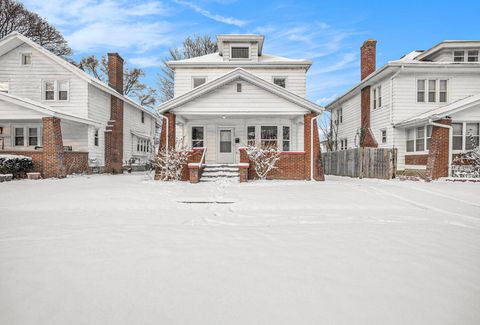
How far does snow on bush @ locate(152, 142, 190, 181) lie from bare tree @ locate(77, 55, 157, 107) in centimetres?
2710

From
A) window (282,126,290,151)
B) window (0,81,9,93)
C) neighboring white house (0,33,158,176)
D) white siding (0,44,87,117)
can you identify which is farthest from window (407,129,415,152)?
window (0,81,9,93)

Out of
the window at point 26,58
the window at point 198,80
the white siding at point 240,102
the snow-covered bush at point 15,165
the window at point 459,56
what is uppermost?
the window at point 459,56

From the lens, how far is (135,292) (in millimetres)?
2676

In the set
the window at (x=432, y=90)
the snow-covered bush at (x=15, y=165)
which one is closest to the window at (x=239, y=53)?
the window at (x=432, y=90)

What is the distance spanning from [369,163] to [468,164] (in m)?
4.90

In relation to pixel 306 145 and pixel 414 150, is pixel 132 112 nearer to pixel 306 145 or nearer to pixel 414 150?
pixel 306 145

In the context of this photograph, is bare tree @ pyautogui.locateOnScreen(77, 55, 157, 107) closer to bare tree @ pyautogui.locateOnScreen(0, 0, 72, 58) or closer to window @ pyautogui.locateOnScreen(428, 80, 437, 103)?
bare tree @ pyautogui.locateOnScreen(0, 0, 72, 58)

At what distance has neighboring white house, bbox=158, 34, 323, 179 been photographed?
14.4m

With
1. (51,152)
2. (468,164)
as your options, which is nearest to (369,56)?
(468,164)

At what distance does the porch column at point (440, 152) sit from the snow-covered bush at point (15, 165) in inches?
824

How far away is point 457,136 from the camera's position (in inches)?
637

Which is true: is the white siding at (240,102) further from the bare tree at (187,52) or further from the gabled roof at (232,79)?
the bare tree at (187,52)

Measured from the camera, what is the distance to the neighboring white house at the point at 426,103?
15.8m

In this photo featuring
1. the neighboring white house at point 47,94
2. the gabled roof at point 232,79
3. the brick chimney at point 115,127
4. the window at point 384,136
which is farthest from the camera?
the brick chimney at point 115,127
